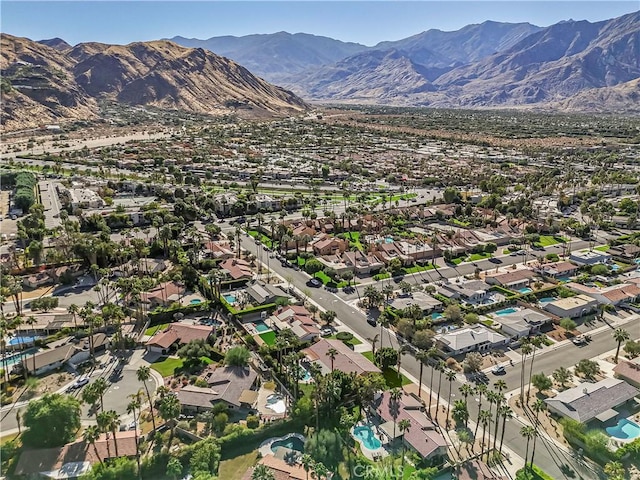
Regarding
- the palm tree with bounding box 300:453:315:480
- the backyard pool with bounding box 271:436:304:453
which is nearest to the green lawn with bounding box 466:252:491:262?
the backyard pool with bounding box 271:436:304:453

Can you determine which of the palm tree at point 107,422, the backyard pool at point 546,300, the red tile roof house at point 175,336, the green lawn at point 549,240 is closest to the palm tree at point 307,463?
the palm tree at point 107,422

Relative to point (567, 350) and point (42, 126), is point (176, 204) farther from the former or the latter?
point (42, 126)

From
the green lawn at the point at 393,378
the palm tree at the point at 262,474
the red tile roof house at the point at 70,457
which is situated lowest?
the green lawn at the point at 393,378

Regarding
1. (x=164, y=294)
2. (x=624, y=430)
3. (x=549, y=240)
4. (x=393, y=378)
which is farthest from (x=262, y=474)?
(x=549, y=240)

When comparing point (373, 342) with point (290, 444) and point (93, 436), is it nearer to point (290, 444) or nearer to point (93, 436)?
point (290, 444)

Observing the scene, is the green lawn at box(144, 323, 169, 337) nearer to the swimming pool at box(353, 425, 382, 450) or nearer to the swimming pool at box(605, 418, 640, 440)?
the swimming pool at box(353, 425, 382, 450)

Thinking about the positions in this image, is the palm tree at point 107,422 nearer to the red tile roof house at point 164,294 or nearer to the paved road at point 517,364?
the red tile roof house at point 164,294
